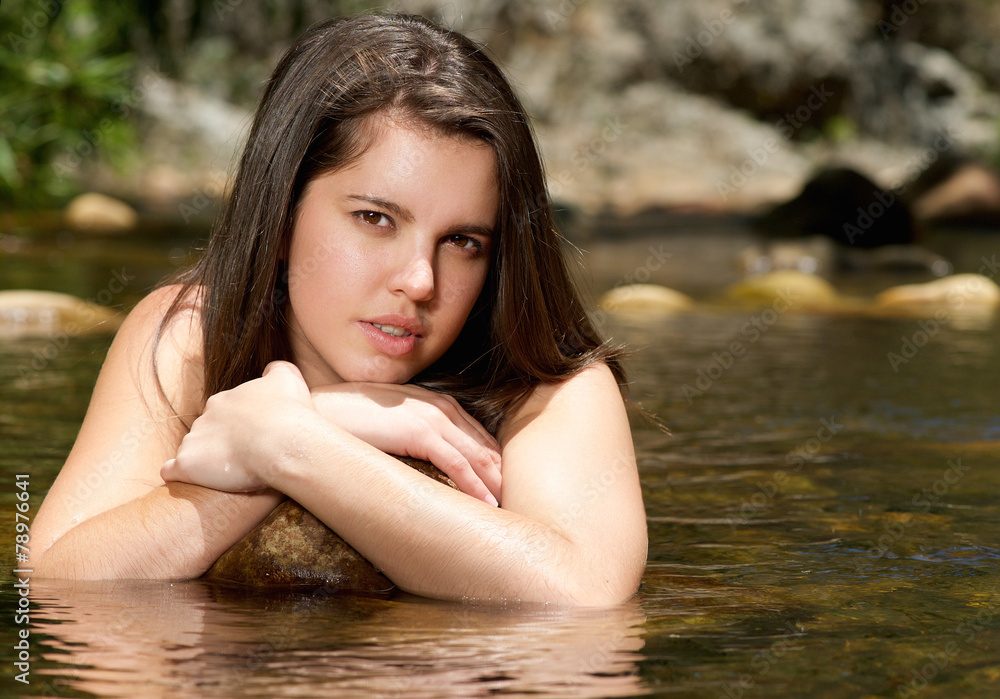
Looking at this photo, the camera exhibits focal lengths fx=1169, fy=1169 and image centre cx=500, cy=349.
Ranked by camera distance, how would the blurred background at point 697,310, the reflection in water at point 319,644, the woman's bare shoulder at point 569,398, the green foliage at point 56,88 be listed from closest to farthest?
the reflection in water at point 319,644 → the blurred background at point 697,310 → the woman's bare shoulder at point 569,398 → the green foliage at point 56,88

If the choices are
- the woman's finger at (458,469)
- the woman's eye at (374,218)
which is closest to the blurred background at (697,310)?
the woman's finger at (458,469)

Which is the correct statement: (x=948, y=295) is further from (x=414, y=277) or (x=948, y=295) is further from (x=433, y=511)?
(x=433, y=511)

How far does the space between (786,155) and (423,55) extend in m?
19.8

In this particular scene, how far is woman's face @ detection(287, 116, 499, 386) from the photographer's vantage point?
8.90ft

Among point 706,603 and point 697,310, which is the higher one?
point 697,310

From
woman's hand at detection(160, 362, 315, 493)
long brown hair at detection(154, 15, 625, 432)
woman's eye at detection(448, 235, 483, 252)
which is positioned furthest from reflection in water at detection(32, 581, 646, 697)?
woman's eye at detection(448, 235, 483, 252)

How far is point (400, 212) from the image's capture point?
2.71 meters

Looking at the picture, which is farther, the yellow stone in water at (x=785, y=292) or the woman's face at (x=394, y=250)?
the yellow stone in water at (x=785, y=292)

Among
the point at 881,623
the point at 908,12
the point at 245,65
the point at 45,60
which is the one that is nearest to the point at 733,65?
the point at 908,12

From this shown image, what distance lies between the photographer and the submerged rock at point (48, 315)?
778 centimetres

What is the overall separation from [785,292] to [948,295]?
1.39 metres

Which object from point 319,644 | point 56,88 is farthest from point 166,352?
point 56,88

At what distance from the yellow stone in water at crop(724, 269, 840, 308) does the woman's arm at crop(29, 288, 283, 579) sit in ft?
26.1

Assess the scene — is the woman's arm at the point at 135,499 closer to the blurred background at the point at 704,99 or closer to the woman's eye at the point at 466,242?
the woman's eye at the point at 466,242
